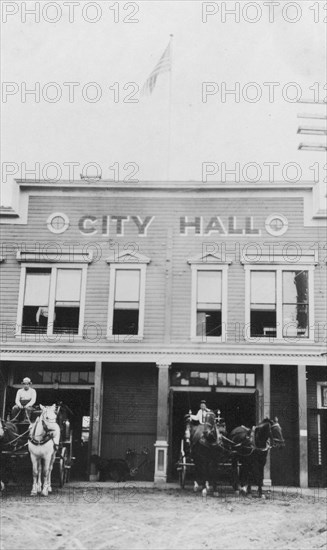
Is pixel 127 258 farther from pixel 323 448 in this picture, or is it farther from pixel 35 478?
pixel 323 448

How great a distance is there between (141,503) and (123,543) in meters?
3.88

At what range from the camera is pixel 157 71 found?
18109 millimetres

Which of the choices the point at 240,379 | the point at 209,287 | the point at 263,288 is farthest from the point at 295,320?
the point at 209,287

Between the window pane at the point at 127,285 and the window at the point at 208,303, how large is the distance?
1.89 metres

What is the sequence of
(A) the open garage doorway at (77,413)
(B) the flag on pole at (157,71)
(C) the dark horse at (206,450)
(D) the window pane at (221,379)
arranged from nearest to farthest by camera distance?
(C) the dark horse at (206,450), (B) the flag on pole at (157,71), (D) the window pane at (221,379), (A) the open garage doorway at (77,413)

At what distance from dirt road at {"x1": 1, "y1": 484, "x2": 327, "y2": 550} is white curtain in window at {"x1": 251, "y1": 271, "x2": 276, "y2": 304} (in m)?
6.04

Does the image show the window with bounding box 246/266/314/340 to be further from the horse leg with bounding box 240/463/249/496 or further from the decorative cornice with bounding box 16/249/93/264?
the decorative cornice with bounding box 16/249/93/264

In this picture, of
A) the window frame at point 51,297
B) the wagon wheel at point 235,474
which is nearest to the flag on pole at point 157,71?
the window frame at point 51,297

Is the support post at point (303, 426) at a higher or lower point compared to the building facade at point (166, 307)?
lower

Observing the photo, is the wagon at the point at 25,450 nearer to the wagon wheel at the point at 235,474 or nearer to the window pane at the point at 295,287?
the wagon wheel at the point at 235,474

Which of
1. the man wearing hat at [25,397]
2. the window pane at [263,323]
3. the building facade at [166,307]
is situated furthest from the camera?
the window pane at [263,323]

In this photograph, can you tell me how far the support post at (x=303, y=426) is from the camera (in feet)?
61.0

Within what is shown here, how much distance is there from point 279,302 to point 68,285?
642 centimetres

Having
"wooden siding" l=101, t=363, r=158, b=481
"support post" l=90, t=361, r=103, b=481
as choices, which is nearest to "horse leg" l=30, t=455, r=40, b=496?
"support post" l=90, t=361, r=103, b=481
